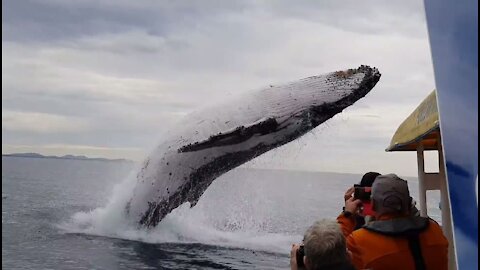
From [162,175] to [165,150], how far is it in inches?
22.6

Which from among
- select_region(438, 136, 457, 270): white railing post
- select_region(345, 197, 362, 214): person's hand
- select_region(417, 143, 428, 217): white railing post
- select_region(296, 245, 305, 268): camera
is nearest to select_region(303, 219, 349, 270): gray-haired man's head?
select_region(296, 245, 305, 268): camera

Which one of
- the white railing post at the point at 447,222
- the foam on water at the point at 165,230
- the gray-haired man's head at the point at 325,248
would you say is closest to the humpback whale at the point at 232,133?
the foam on water at the point at 165,230

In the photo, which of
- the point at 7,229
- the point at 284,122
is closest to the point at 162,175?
the point at 284,122

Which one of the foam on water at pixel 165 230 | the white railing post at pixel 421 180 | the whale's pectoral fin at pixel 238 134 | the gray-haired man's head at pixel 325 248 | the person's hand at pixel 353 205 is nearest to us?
the gray-haired man's head at pixel 325 248

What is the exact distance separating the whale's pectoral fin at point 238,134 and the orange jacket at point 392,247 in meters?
8.11

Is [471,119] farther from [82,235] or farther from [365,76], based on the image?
[82,235]

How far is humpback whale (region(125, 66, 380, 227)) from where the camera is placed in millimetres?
10375

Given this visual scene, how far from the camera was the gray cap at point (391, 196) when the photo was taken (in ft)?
8.75

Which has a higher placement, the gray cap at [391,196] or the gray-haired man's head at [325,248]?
the gray cap at [391,196]

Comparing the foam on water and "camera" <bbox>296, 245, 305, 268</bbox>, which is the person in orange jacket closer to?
"camera" <bbox>296, 245, 305, 268</bbox>

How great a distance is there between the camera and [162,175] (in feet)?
41.0

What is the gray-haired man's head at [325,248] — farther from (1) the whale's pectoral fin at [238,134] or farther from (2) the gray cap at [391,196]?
(1) the whale's pectoral fin at [238,134]

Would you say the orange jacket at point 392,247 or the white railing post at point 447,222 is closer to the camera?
the orange jacket at point 392,247

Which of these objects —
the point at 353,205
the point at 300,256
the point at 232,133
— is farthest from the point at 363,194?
the point at 232,133
